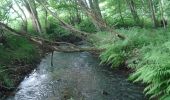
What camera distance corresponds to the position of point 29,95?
492 inches

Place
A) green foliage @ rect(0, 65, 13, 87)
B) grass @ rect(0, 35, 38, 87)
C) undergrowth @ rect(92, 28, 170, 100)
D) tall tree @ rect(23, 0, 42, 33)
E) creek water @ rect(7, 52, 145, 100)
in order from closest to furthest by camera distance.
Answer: undergrowth @ rect(92, 28, 170, 100) < creek water @ rect(7, 52, 145, 100) < green foliage @ rect(0, 65, 13, 87) < grass @ rect(0, 35, 38, 87) < tall tree @ rect(23, 0, 42, 33)

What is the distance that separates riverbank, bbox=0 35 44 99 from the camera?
13.1 metres

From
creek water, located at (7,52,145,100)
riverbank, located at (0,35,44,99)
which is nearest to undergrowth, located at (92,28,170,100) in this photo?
creek water, located at (7,52,145,100)

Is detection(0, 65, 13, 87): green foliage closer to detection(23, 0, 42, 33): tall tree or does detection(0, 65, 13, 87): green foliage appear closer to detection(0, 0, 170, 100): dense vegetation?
detection(0, 0, 170, 100): dense vegetation

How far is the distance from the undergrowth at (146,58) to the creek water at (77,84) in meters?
0.56

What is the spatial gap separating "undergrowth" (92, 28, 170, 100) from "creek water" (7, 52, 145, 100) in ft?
1.84

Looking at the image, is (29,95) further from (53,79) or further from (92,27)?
(92,27)

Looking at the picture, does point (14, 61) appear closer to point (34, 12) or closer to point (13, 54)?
→ point (13, 54)

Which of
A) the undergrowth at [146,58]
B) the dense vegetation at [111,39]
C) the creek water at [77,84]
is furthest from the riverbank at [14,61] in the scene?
the undergrowth at [146,58]

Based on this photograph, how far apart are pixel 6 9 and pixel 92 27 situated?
14.0 metres

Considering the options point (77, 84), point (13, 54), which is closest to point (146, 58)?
point (77, 84)

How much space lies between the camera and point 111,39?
17.5 m

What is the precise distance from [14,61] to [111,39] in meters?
5.49

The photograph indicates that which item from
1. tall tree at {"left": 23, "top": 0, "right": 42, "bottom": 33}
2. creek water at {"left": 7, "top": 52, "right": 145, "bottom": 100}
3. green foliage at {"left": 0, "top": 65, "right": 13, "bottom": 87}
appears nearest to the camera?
creek water at {"left": 7, "top": 52, "right": 145, "bottom": 100}
